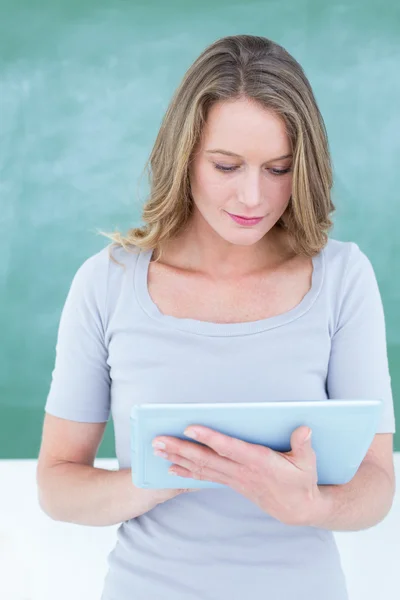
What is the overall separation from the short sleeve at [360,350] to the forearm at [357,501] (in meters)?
0.07

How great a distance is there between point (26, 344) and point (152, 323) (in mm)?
1824

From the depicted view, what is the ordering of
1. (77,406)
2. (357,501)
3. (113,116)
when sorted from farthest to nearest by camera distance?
1. (113,116)
2. (77,406)
3. (357,501)

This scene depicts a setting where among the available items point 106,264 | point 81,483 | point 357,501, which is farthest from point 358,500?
point 106,264

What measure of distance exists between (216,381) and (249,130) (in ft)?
1.15

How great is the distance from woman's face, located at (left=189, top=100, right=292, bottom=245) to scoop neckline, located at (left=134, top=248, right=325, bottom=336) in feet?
0.37

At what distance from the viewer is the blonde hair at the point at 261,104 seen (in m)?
1.21

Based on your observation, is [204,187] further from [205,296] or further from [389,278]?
[389,278]

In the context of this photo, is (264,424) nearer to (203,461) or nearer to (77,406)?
(203,461)

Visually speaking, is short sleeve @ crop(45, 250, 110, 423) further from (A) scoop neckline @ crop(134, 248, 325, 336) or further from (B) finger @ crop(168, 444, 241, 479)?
(B) finger @ crop(168, 444, 241, 479)

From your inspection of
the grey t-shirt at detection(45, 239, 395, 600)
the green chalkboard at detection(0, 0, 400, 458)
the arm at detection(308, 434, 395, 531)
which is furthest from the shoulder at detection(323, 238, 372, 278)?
the green chalkboard at detection(0, 0, 400, 458)

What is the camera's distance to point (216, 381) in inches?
47.9

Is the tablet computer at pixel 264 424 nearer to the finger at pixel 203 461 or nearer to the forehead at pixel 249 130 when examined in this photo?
the finger at pixel 203 461

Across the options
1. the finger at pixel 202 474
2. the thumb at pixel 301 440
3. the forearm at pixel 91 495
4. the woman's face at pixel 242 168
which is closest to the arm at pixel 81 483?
the forearm at pixel 91 495

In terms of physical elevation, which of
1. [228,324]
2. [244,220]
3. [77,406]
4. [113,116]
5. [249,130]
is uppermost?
[113,116]
